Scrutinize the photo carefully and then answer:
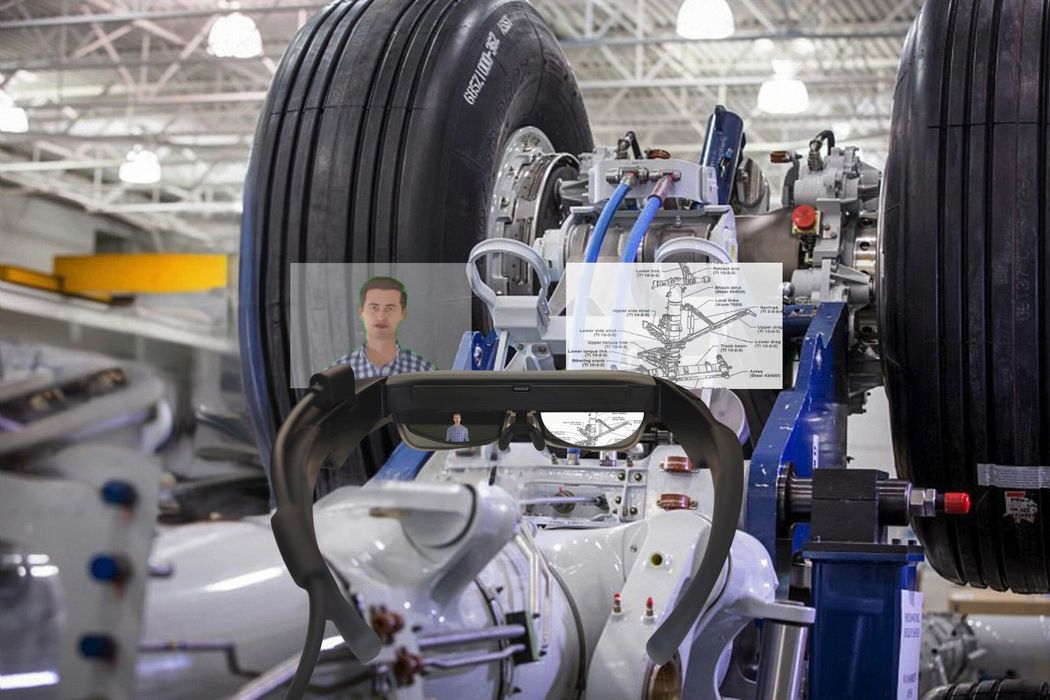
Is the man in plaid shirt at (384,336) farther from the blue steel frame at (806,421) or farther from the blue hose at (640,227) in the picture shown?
the blue steel frame at (806,421)

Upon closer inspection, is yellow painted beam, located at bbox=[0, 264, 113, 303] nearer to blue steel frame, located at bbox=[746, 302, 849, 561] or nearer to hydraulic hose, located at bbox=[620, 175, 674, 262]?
blue steel frame, located at bbox=[746, 302, 849, 561]

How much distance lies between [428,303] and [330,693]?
7.30 feet

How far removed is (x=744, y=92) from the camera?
1574 cm

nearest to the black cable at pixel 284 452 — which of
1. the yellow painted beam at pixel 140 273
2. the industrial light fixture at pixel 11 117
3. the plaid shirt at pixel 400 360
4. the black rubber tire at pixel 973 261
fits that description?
the yellow painted beam at pixel 140 273

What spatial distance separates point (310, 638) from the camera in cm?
91

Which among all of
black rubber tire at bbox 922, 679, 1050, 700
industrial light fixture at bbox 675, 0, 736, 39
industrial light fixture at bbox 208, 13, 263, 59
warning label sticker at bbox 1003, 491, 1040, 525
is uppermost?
industrial light fixture at bbox 675, 0, 736, 39

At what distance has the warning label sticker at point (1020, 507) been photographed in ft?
11.0

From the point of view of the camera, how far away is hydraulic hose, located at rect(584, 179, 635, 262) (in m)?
3.24

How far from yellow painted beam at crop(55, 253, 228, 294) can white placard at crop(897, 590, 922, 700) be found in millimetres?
1919

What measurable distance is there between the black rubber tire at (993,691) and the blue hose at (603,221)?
6.12 ft

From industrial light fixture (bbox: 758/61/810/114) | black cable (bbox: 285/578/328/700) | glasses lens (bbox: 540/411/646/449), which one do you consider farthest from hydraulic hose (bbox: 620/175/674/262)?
industrial light fixture (bbox: 758/61/810/114)

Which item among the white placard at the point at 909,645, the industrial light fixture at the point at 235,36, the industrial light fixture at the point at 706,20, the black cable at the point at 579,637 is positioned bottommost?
the white placard at the point at 909,645

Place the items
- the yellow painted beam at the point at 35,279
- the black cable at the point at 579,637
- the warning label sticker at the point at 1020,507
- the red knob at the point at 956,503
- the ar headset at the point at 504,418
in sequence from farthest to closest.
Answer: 1. the warning label sticker at the point at 1020,507
2. the red knob at the point at 956,503
3. the black cable at the point at 579,637
4. the ar headset at the point at 504,418
5. the yellow painted beam at the point at 35,279

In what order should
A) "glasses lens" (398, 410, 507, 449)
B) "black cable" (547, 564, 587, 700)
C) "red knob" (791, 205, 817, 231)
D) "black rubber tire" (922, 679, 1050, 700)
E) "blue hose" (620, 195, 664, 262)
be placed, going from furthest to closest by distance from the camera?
"black rubber tire" (922, 679, 1050, 700) → "red knob" (791, 205, 817, 231) → "blue hose" (620, 195, 664, 262) → "black cable" (547, 564, 587, 700) → "glasses lens" (398, 410, 507, 449)
